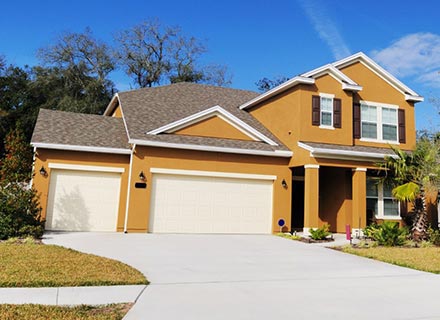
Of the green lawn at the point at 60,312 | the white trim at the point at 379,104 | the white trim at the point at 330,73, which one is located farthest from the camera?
the white trim at the point at 379,104

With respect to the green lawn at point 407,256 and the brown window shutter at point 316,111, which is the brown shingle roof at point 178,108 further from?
the green lawn at point 407,256

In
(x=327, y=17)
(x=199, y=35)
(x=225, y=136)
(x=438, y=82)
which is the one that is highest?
(x=199, y=35)

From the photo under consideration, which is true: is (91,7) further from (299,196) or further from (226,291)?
(226,291)

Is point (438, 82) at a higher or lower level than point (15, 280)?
higher

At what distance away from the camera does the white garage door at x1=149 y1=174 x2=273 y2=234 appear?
14125 mm

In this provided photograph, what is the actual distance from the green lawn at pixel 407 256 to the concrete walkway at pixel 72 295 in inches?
257

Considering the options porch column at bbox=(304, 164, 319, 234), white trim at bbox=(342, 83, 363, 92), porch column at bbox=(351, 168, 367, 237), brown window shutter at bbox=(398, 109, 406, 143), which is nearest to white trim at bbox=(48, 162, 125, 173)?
porch column at bbox=(304, 164, 319, 234)

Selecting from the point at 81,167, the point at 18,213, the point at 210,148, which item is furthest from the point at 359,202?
the point at 18,213

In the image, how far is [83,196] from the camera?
14031 mm

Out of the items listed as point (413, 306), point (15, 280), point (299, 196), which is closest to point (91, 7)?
point (299, 196)

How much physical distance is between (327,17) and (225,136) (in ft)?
31.4

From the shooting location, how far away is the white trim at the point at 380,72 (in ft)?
55.6

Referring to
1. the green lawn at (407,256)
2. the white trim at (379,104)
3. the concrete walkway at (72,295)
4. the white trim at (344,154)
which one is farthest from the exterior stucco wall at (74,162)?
the white trim at (379,104)

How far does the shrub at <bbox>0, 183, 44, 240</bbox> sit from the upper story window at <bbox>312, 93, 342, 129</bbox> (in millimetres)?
11248
